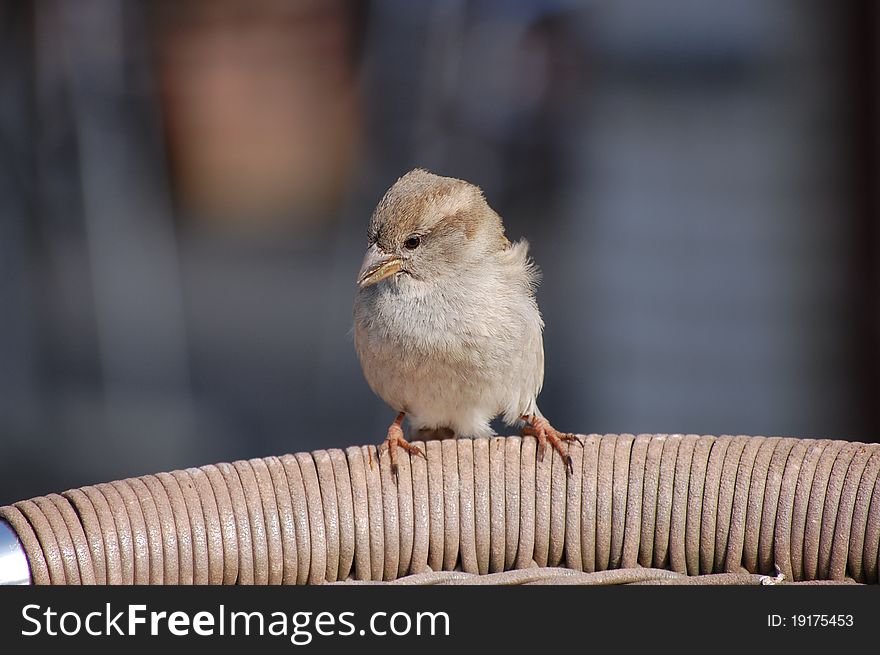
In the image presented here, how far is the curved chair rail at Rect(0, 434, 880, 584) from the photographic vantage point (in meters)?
1.63

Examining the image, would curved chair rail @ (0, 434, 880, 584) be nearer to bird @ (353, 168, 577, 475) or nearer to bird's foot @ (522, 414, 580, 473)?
bird's foot @ (522, 414, 580, 473)

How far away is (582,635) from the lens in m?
1.44

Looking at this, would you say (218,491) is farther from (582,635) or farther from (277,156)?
(277,156)

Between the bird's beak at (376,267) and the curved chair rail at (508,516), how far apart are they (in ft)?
2.20

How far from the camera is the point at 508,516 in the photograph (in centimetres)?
175

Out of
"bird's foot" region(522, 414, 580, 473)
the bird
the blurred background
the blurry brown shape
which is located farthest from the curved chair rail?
the blurry brown shape

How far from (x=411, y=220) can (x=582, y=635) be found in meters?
1.24

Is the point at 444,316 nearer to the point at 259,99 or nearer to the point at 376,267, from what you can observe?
the point at 376,267

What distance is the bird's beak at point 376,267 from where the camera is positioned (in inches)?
96.0

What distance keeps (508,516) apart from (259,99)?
3.14 metres

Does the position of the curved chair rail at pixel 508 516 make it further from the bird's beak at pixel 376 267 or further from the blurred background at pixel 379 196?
the blurred background at pixel 379 196

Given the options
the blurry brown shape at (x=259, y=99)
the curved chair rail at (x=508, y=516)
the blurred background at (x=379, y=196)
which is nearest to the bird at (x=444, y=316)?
the curved chair rail at (x=508, y=516)

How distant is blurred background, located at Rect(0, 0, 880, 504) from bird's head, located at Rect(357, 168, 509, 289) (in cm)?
186

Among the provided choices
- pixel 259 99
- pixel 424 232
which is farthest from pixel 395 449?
pixel 259 99
